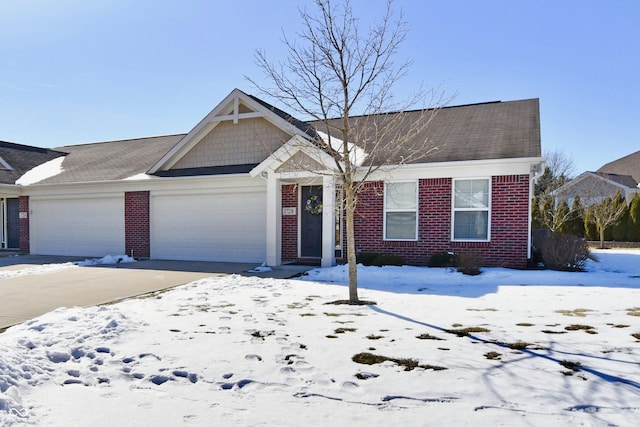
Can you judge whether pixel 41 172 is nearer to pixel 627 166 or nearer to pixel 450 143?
pixel 450 143

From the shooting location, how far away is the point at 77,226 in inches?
613

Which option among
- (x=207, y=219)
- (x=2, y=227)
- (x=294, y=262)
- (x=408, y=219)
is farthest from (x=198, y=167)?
(x=2, y=227)

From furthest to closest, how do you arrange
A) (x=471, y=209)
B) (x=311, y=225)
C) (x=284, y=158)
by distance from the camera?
(x=311, y=225) → (x=284, y=158) → (x=471, y=209)

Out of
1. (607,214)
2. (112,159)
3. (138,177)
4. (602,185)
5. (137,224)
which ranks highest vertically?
(112,159)

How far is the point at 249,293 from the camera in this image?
7.90 m

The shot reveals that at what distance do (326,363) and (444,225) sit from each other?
7529 millimetres

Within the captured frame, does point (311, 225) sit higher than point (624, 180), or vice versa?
point (624, 180)

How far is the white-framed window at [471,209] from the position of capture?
10.5 meters

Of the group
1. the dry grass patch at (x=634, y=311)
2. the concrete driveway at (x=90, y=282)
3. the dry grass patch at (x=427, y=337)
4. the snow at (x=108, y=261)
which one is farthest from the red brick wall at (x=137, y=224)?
the dry grass patch at (x=634, y=311)

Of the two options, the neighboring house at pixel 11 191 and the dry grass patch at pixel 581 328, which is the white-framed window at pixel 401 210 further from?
the neighboring house at pixel 11 191

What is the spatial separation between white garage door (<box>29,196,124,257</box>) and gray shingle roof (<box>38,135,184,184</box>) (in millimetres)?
894

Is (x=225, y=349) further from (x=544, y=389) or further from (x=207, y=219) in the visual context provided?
(x=207, y=219)

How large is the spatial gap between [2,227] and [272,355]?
60.6ft

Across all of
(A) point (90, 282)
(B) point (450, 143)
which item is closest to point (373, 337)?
(A) point (90, 282)
